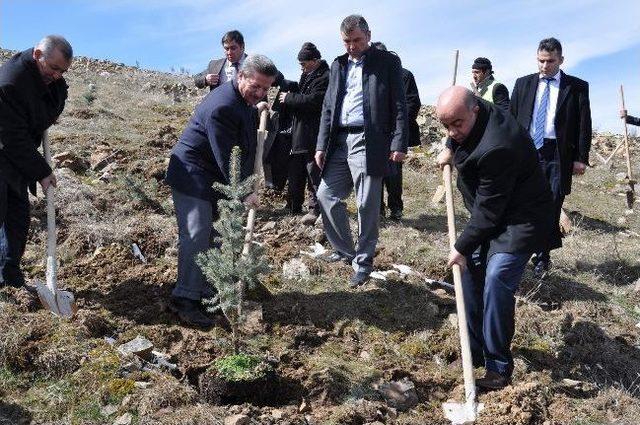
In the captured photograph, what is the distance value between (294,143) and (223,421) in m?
3.92

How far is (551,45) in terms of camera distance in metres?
5.80

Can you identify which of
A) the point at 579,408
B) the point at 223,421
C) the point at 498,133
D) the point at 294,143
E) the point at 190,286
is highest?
the point at 294,143

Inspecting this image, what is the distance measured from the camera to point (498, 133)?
374cm

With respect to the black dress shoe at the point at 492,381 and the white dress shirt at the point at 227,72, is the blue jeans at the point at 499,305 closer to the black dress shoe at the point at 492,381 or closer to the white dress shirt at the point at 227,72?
the black dress shoe at the point at 492,381

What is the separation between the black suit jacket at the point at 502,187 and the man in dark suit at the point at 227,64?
10.2 ft

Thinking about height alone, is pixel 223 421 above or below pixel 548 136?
below


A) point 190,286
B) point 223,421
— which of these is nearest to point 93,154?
point 190,286

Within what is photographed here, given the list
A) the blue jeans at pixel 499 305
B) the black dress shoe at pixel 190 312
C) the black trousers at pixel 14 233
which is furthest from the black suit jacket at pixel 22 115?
the blue jeans at pixel 499 305

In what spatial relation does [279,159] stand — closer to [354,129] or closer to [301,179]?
[301,179]

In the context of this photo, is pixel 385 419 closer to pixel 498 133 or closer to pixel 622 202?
pixel 498 133

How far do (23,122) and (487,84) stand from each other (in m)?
4.81

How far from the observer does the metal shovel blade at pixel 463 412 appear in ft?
12.2

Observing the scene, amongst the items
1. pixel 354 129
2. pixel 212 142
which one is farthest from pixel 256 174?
pixel 354 129

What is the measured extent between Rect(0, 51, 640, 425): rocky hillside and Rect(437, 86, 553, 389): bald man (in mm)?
414
